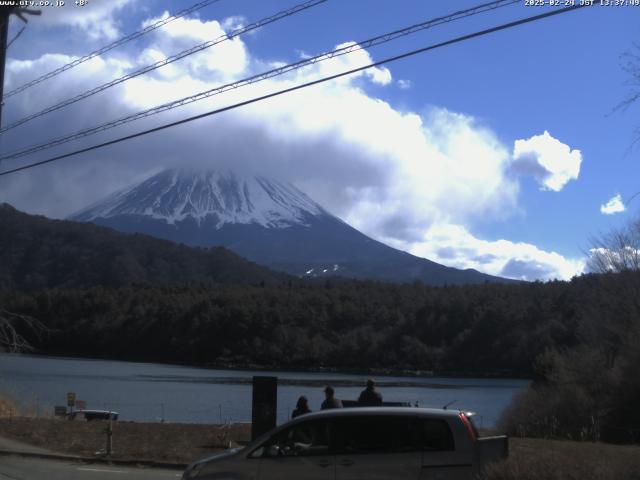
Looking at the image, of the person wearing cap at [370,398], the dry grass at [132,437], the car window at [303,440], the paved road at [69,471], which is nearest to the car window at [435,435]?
the car window at [303,440]

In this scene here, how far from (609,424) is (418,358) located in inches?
3180

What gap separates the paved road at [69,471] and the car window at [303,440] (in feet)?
17.0

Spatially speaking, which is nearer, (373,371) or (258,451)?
(258,451)

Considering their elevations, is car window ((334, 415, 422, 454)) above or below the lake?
above

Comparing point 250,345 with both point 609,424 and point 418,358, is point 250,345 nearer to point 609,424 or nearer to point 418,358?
point 418,358

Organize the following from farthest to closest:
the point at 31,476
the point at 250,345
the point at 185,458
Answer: the point at 250,345, the point at 185,458, the point at 31,476

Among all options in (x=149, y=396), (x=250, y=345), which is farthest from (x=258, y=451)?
(x=250, y=345)

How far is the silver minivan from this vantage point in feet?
33.0

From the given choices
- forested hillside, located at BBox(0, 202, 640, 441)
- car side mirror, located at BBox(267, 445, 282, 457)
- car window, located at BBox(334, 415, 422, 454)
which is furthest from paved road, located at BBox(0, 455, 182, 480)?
forested hillside, located at BBox(0, 202, 640, 441)

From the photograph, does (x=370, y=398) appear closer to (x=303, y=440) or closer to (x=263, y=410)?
(x=263, y=410)

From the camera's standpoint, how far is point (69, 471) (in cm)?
1581

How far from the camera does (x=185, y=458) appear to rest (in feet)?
56.1

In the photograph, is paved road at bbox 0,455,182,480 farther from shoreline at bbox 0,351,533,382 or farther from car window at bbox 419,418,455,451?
shoreline at bbox 0,351,533,382

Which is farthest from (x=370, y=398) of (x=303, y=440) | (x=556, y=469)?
(x=556, y=469)
